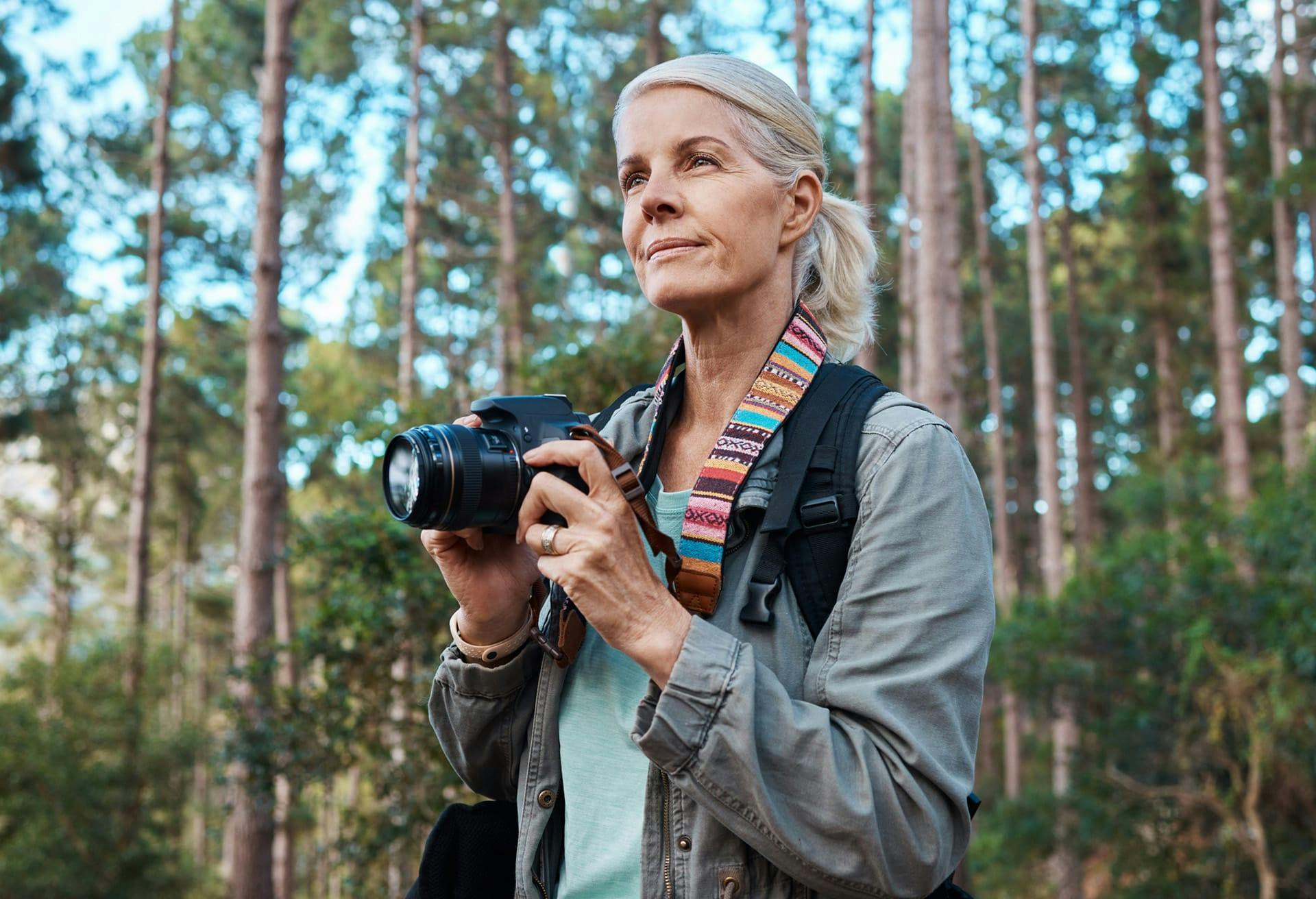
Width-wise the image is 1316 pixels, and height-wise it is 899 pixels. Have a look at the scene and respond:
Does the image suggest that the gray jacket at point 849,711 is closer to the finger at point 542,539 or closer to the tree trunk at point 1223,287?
the finger at point 542,539

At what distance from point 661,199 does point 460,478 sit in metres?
0.54

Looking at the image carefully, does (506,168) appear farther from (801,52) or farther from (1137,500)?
(1137,500)

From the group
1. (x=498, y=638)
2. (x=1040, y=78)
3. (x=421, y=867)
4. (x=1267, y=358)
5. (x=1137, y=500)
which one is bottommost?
(x=421, y=867)

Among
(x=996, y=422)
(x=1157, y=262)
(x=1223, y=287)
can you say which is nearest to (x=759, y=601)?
Answer: (x=1223, y=287)

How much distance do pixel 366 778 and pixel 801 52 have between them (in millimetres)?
7629

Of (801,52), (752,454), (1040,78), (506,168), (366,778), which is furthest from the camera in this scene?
(1040,78)

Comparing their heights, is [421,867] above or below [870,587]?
below

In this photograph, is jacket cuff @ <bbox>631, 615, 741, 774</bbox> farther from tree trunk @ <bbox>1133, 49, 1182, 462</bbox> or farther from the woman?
tree trunk @ <bbox>1133, 49, 1182, 462</bbox>

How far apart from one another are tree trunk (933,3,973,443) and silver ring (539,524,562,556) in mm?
4937

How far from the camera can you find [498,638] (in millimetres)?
1845

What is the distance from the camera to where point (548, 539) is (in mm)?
1573

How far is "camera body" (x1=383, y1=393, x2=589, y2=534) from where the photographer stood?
1.62 m

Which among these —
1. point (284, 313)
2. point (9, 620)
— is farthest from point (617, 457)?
point (9, 620)

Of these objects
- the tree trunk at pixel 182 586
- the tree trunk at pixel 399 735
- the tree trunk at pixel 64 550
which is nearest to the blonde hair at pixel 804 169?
the tree trunk at pixel 399 735
